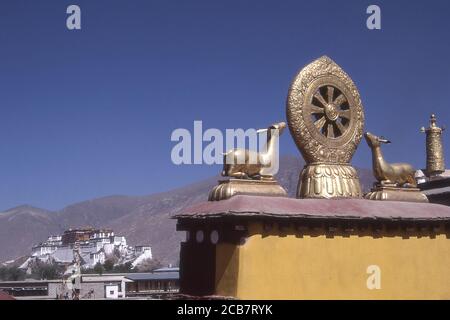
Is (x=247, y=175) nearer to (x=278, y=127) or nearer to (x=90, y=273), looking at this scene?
(x=278, y=127)

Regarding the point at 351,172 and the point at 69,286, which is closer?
the point at 351,172

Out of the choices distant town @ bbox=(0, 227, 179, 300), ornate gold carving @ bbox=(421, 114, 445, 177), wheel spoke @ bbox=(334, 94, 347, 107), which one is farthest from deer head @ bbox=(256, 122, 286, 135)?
distant town @ bbox=(0, 227, 179, 300)

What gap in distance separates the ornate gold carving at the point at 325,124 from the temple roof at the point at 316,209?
639mm

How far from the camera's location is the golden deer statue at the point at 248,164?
13.4 metres

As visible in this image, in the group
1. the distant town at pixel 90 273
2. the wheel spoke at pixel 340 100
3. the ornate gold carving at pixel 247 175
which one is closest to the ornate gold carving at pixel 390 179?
the wheel spoke at pixel 340 100

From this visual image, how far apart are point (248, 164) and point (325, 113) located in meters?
2.58

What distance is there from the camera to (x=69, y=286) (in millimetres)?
31578

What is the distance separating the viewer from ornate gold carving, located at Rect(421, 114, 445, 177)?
75.9ft

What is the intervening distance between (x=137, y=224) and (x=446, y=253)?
128 m

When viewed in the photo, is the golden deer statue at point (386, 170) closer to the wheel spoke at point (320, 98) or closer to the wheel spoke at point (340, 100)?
the wheel spoke at point (340, 100)

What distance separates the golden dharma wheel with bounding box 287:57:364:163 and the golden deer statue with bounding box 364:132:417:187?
388mm
